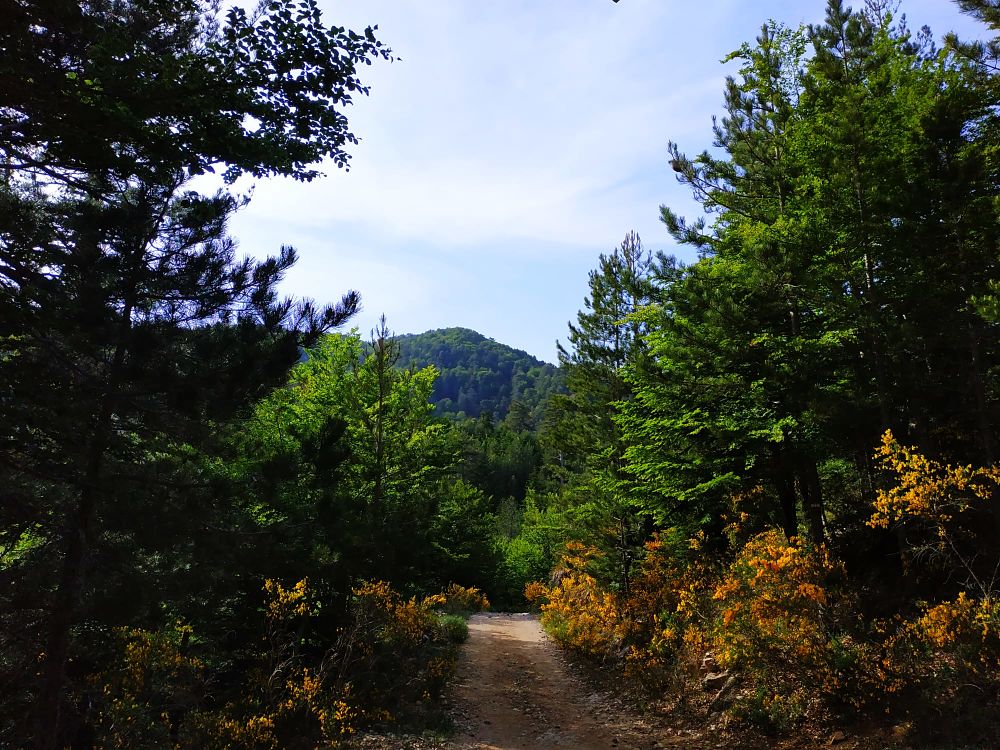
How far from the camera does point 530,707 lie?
11320 millimetres

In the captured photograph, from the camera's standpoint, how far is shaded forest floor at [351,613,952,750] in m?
7.89

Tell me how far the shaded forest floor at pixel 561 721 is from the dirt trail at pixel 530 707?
17 mm

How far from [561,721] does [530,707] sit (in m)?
1.09

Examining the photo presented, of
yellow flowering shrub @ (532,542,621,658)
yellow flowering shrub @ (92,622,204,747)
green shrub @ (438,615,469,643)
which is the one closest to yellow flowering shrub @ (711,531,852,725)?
yellow flowering shrub @ (532,542,621,658)

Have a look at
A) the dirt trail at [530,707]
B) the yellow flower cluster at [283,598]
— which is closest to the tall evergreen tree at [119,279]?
the yellow flower cluster at [283,598]

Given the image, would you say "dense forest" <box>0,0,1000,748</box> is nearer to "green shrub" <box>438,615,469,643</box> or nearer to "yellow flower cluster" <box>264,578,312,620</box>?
"yellow flower cluster" <box>264,578,312,620</box>

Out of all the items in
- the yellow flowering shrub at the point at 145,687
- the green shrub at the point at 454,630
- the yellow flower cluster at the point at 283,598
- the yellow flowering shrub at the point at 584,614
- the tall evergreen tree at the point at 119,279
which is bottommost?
the green shrub at the point at 454,630

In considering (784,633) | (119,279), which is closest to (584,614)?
(784,633)

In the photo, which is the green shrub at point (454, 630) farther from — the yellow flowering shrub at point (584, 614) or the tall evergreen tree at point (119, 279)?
the tall evergreen tree at point (119, 279)

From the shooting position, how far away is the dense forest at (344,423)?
534 cm

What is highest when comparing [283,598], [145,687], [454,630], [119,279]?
[119,279]

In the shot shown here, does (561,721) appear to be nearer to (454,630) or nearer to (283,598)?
(283,598)

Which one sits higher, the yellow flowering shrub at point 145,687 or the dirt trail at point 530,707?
the yellow flowering shrub at point 145,687

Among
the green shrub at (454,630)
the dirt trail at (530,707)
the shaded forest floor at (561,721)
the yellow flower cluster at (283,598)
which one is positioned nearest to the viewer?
the shaded forest floor at (561,721)
